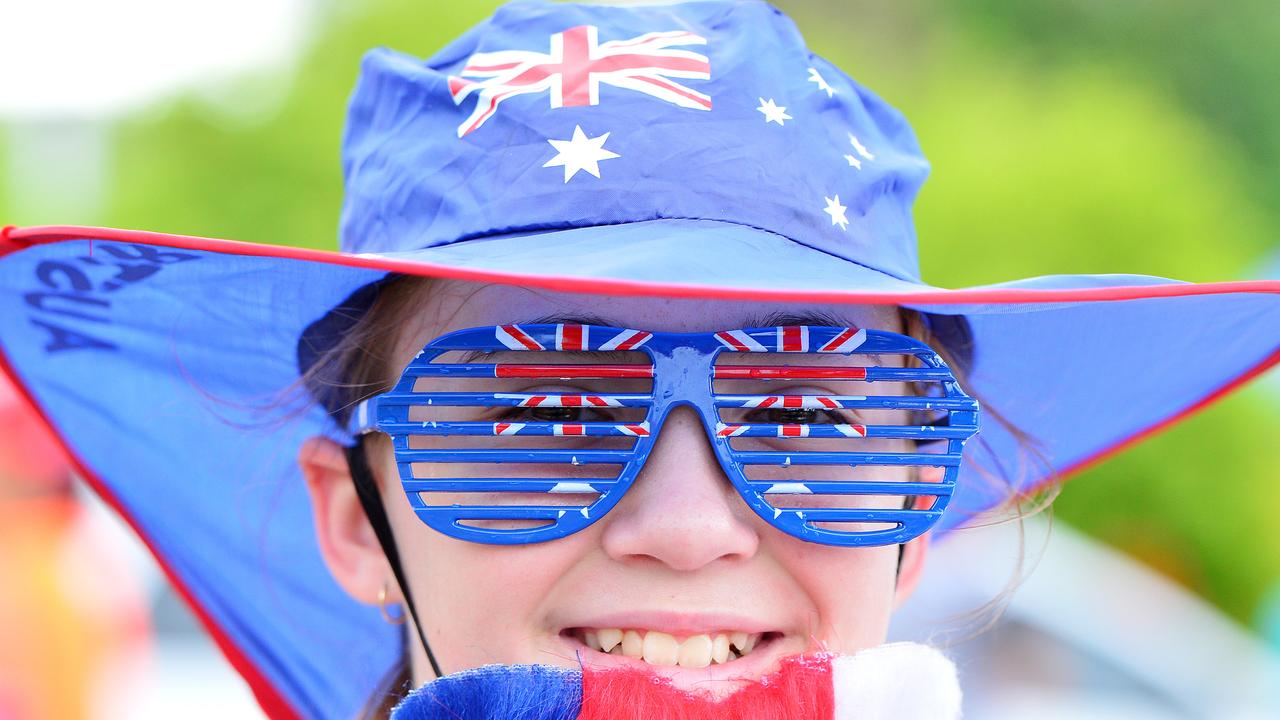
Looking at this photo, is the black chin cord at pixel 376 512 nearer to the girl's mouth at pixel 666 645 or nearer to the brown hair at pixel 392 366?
the brown hair at pixel 392 366

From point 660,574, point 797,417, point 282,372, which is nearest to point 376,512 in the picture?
point 282,372

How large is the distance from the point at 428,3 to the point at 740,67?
11.8 metres

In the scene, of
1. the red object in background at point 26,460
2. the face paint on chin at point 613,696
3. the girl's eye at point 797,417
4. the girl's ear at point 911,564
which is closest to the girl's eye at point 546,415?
the girl's eye at point 797,417

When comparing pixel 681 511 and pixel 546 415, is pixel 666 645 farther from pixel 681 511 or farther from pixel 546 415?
pixel 546 415

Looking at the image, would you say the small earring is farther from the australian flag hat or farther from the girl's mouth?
the girl's mouth

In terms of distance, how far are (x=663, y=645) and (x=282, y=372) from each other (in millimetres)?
859

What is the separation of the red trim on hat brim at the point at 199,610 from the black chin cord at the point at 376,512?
1.66 feet

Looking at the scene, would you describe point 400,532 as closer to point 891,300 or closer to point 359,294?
point 359,294

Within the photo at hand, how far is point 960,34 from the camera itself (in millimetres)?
25016

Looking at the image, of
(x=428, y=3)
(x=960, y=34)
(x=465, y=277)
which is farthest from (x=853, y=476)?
(x=960, y=34)

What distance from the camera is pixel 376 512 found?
6.56 ft

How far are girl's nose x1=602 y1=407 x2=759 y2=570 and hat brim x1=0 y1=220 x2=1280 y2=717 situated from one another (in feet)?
0.86

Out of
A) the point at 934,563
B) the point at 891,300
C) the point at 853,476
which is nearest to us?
the point at 891,300

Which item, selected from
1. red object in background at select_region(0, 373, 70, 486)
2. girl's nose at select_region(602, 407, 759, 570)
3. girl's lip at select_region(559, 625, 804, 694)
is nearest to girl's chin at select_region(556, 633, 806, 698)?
girl's lip at select_region(559, 625, 804, 694)
